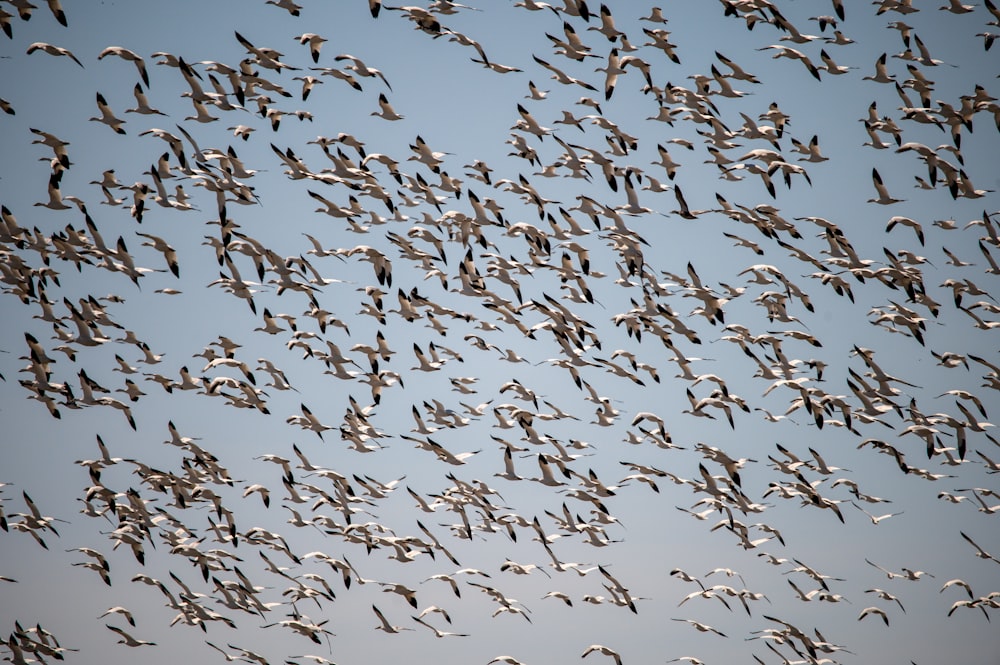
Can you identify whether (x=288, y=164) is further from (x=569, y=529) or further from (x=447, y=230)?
(x=569, y=529)

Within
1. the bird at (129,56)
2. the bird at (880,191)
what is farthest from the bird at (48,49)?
the bird at (880,191)

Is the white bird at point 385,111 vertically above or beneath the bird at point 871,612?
above

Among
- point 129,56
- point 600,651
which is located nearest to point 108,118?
point 129,56

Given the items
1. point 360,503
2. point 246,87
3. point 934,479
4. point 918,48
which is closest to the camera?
point 918,48

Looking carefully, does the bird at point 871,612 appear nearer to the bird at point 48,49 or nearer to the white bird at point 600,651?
the white bird at point 600,651

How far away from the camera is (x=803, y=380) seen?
4412 centimetres

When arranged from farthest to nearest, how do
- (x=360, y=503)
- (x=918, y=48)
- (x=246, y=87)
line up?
1. (x=360, y=503)
2. (x=246, y=87)
3. (x=918, y=48)

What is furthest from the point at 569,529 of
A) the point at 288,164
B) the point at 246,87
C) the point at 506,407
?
the point at 246,87

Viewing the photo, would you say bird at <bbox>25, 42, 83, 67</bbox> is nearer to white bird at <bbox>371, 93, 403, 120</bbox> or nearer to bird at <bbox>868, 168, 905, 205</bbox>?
white bird at <bbox>371, 93, 403, 120</bbox>

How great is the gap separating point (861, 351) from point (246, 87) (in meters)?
24.3

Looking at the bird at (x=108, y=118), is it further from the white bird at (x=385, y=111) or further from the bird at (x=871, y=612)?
the bird at (x=871, y=612)

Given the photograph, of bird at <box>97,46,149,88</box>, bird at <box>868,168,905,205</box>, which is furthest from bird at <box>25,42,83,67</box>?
bird at <box>868,168,905,205</box>

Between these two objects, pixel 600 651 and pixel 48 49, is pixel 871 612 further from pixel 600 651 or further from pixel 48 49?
pixel 48 49

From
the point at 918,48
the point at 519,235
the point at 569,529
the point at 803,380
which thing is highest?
the point at 918,48
